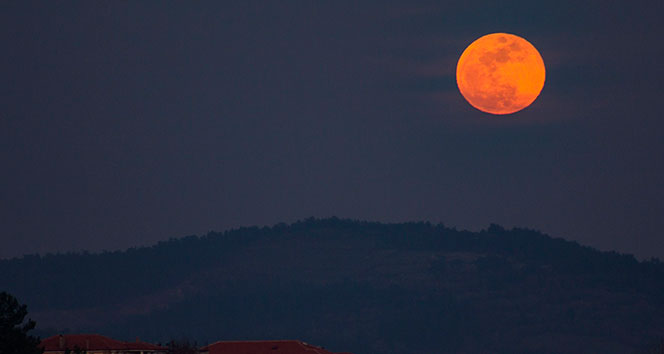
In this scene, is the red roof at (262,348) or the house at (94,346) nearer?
the house at (94,346)

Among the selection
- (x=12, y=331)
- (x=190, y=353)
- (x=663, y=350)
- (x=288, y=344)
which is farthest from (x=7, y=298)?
(x=663, y=350)

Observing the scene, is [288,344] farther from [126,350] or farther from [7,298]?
[7,298]

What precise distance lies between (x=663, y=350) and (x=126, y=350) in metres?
73.9

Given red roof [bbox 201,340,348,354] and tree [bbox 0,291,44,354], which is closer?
tree [bbox 0,291,44,354]

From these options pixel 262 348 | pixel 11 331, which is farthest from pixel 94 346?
pixel 11 331

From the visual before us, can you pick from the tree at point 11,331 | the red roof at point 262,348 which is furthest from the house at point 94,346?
the tree at point 11,331

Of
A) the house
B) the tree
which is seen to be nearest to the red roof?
the house

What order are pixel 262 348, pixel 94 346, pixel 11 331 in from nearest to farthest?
pixel 11 331, pixel 94 346, pixel 262 348

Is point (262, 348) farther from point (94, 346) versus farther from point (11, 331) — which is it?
point (11, 331)

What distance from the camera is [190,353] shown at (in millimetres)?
129500

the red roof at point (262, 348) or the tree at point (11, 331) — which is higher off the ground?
the red roof at point (262, 348)

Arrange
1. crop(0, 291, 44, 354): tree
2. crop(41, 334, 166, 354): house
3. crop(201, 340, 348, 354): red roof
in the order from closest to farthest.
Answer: crop(0, 291, 44, 354): tree, crop(41, 334, 166, 354): house, crop(201, 340, 348, 354): red roof

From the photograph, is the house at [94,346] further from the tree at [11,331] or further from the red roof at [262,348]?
the tree at [11,331]

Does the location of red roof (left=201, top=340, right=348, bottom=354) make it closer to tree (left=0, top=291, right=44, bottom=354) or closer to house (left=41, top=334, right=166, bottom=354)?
house (left=41, top=334, right=166, bottom=354)
